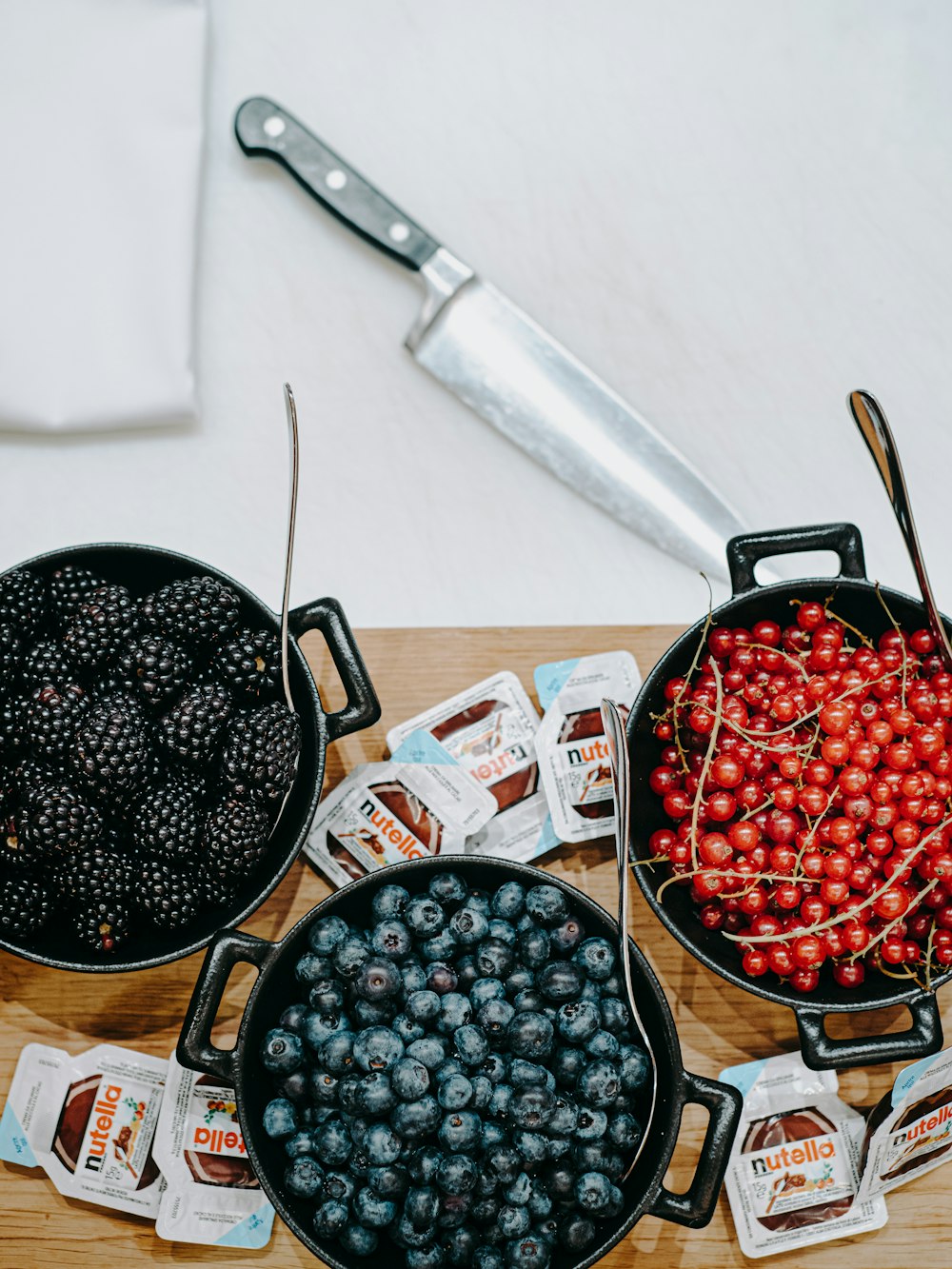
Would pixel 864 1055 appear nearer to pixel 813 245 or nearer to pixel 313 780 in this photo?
pixel 313 780

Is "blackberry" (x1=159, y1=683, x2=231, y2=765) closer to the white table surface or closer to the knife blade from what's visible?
the white table surface

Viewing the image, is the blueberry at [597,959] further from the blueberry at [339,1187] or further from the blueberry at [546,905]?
the blueberry at [339,1187]

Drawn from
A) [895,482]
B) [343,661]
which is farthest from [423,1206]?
[895,482]

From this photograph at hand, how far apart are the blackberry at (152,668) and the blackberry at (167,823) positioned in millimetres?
84

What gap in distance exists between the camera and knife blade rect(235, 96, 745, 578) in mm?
1238

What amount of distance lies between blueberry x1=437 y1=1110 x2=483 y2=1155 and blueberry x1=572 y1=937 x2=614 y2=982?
0.52ft

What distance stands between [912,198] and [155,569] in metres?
1.11

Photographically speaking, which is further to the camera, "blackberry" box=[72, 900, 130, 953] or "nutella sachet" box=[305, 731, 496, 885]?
"nutella sachet" box=[305, 731, 496, 885]

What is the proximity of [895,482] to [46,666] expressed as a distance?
0.78 meters

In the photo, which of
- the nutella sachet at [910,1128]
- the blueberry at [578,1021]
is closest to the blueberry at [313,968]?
the blueberry at [578,1021]

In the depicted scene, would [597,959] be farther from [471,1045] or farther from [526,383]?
[526,383]

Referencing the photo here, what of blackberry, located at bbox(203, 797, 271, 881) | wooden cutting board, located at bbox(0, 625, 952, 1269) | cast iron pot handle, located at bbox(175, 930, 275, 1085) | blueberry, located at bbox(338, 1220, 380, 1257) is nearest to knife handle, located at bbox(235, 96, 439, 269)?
wooden cutting board, located at bbox(0, 625, 952, 1269)

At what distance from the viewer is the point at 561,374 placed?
125 cm

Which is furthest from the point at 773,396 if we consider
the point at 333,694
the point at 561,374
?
the point at 333,694
